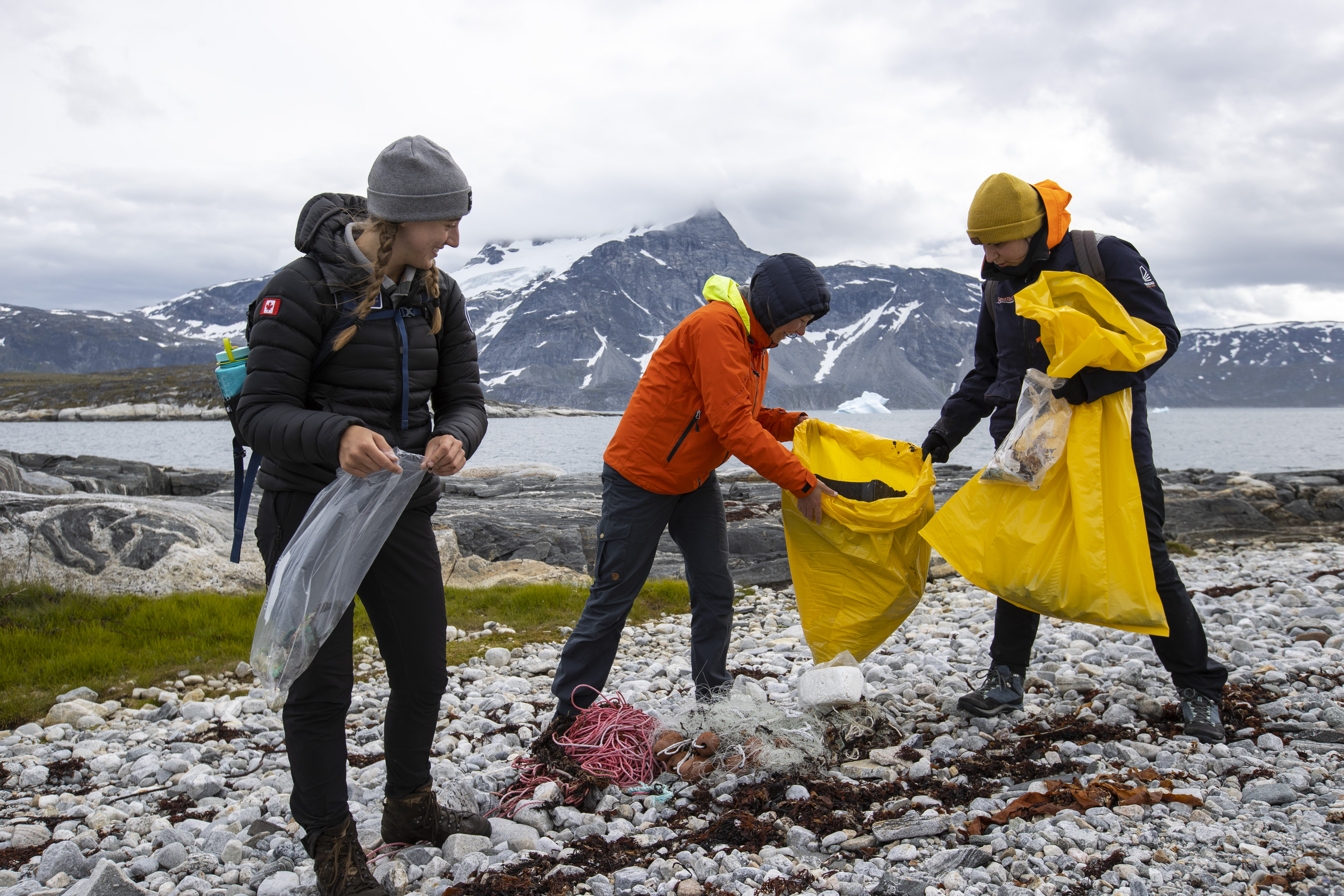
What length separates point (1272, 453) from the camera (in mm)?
57375

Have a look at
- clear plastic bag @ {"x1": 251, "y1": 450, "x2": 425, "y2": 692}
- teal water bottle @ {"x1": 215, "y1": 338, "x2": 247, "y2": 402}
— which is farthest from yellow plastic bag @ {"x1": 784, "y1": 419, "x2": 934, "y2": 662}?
teal water bottle @ {"x1": 215, "y1": 338, "x2": 247, "y2": 402}

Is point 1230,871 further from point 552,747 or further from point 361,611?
point 361,611

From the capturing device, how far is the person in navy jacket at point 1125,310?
3.96 metres

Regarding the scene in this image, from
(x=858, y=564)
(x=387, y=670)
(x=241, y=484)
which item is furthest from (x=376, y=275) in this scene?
(x=858, y=564)

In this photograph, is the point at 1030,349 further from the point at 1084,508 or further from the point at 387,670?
the point at 387,670

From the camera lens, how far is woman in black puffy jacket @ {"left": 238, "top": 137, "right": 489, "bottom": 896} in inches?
106

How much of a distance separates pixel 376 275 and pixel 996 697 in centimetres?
382

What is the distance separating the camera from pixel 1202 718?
13.1 feet

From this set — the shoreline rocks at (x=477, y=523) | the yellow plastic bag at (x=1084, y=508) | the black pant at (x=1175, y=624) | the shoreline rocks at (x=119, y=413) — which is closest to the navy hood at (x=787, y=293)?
the yellow plastic bag at (x=1084, y=508)

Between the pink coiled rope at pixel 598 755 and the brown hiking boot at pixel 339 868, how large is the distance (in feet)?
2.84

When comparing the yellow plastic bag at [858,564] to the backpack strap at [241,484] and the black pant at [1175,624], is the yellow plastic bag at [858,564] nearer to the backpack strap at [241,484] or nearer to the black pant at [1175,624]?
the black pant at [1175,624]

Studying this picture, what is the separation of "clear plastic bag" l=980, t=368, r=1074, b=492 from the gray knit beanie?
2.88 meters

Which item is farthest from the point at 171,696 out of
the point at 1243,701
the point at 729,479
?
the point at 729,479

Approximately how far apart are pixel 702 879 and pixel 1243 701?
331 centimetres
